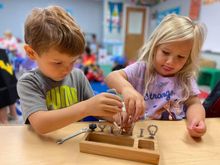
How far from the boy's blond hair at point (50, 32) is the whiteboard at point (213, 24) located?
12.1 ft

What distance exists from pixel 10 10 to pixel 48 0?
1146mm

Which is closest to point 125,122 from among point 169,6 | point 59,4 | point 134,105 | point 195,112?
point 134,105

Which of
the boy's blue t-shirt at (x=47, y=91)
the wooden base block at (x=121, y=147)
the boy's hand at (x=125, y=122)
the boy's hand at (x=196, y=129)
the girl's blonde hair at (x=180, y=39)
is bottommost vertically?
the boy's hand at (x=196, y=129)

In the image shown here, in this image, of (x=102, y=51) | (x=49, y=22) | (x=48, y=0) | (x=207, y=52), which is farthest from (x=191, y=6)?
(x=49, y=22)

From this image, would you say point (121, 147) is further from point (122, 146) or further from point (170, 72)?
point (170, 72)

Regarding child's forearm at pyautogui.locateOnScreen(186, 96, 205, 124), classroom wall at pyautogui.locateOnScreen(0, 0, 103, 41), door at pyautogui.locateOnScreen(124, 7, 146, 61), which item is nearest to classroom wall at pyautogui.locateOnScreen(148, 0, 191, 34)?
door at pyautogui.locateOnScreen(124, 7, 146, 61)

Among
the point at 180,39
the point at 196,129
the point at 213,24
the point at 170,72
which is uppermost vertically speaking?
the point at 213,24

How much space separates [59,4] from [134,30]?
8.14ft

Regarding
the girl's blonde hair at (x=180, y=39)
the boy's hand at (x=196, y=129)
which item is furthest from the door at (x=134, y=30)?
the boy's hand at (x=196, y=129)

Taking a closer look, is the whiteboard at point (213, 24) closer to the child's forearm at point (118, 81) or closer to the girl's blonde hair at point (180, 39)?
the girl's blonde hair at point (180, 39)

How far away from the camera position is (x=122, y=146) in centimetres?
49

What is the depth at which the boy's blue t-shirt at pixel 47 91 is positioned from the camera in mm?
602

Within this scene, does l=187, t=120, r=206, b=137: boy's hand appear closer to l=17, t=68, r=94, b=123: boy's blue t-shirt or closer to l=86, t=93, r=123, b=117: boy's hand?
l=86, t=93, r=123, b=117: boy's hand

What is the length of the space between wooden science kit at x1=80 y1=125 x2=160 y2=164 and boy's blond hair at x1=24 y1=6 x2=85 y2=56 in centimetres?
25
